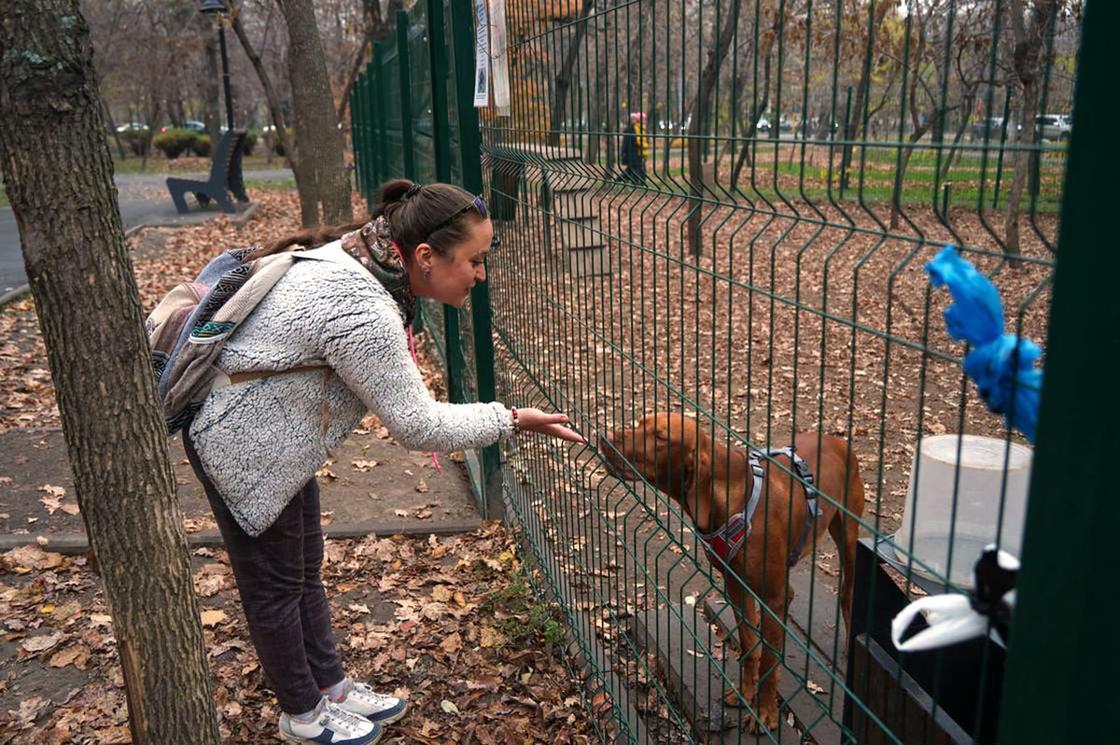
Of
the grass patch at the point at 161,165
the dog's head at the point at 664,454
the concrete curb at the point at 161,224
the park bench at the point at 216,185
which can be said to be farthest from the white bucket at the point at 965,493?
the grass patch at the point at 161,165

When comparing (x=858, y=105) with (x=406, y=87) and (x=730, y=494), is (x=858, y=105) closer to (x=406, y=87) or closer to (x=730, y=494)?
(x=730, y=494)

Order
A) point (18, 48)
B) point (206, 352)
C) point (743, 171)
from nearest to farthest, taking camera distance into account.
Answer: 1. point (18, 48)
2. point (743, 171)
3. point (206, 352)

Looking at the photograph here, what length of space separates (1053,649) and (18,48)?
2023 mm

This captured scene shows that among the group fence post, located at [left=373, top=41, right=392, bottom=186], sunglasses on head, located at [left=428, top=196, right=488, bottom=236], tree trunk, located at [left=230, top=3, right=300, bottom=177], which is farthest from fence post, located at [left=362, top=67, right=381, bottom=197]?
sunglasses on head, located at [left=428, top=196, right=488, bottom=236]

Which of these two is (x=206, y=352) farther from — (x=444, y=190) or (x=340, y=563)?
(x=340, y=563)

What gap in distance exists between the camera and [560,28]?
2904 mm

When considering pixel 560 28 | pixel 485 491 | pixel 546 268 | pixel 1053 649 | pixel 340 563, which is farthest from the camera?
pixel 485 491

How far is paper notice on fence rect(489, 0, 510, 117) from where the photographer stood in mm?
3504

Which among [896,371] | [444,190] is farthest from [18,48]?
[896,371]

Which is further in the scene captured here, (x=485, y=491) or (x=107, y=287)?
(x=485, y=491)

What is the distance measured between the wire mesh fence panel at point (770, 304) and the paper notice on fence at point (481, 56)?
0.43 ft

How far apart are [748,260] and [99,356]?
7.21 ft

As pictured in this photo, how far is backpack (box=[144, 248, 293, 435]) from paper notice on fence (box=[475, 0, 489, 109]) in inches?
58.6

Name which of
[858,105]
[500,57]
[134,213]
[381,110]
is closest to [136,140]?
[134,213]
